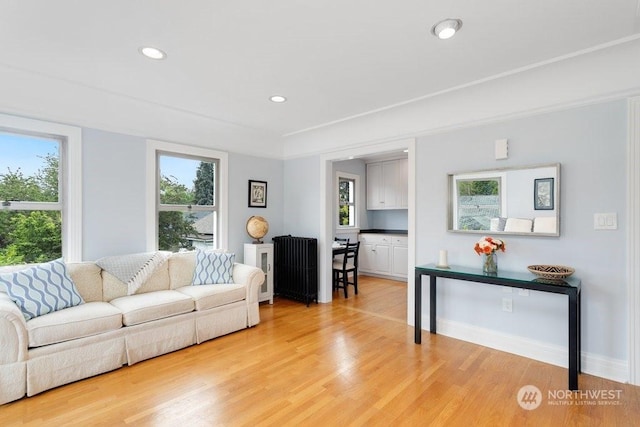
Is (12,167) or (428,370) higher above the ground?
(12,167)

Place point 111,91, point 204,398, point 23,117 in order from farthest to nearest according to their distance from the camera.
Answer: point 111,91 → point 23,117 → point 204,398

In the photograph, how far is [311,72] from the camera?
8.59ft

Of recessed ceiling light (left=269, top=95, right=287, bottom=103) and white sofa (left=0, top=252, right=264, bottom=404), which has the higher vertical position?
recessed ceiling light (left=269, top=95, right=287, bottom=103)

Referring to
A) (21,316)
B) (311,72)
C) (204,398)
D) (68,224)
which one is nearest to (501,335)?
(204,398)

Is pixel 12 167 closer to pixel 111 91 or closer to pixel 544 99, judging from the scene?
pixel 111 91

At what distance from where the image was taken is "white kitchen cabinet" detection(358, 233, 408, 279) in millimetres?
5859

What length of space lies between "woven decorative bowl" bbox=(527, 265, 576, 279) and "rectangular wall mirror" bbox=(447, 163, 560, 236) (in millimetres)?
292

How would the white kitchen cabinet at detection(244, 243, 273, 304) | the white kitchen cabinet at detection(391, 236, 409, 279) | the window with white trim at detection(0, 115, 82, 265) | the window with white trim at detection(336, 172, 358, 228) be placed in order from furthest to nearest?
1. the window with white trim at detection(336, 172, 358, 228)
2. the white kitchen cabinet at detection(391, 236, 409, 279)
3. the white kitchen cabinet at detection(244, 243, 273, 304)
4. the window with white trim at detection(0, 115, 82, 265)

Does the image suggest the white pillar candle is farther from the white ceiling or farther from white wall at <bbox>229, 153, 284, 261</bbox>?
white wall at <bbox>229, 153, 284, 261</bbox>

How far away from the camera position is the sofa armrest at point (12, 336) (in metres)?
2.08

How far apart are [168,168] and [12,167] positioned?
4.45 ft
